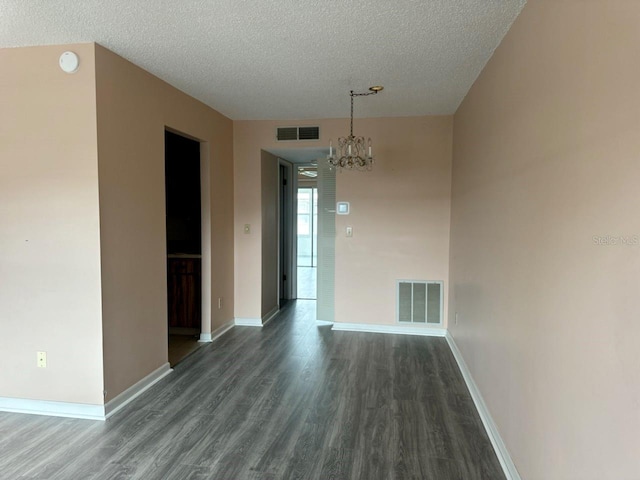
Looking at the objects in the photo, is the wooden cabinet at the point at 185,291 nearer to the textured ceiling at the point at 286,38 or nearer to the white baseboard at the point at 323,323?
the white baseboard at the point at 323,323

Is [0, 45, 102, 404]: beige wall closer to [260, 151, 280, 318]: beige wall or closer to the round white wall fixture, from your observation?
the round white wall fixture

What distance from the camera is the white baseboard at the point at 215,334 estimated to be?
4.29 meters

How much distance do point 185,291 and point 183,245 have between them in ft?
3.35

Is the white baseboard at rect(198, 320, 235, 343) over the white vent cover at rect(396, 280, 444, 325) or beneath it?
beneath

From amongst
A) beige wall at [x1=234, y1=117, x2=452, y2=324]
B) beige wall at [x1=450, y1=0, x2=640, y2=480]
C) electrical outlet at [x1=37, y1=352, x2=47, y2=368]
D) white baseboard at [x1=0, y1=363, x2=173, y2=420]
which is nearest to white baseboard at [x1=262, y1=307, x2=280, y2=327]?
beige wall at [x1=234, y1=117, x2=452, y2=324]

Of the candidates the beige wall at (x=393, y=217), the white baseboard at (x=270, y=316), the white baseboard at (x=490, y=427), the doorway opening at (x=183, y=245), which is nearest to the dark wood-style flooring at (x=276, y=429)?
the white baseboard at (x=490, y=427)

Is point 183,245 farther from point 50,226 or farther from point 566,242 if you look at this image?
point 566,242

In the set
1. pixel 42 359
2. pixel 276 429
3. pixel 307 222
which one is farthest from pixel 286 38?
pixel 307 222

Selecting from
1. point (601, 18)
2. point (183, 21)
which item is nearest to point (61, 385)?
point (183, 21)

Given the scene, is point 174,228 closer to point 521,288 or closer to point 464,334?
point 464,334

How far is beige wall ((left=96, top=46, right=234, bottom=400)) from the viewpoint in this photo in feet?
8.72

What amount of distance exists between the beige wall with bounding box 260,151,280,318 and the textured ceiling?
1.51 meters

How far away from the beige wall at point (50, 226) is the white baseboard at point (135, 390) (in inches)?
4.4

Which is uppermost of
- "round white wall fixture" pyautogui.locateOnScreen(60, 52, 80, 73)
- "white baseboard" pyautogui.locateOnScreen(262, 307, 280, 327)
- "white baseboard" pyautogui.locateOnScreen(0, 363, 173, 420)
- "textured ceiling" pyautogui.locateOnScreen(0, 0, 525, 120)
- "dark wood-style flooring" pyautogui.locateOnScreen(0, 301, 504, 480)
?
"textured ceiling" pyautogui.locateOnScreen(0, 0, 525, 120)
